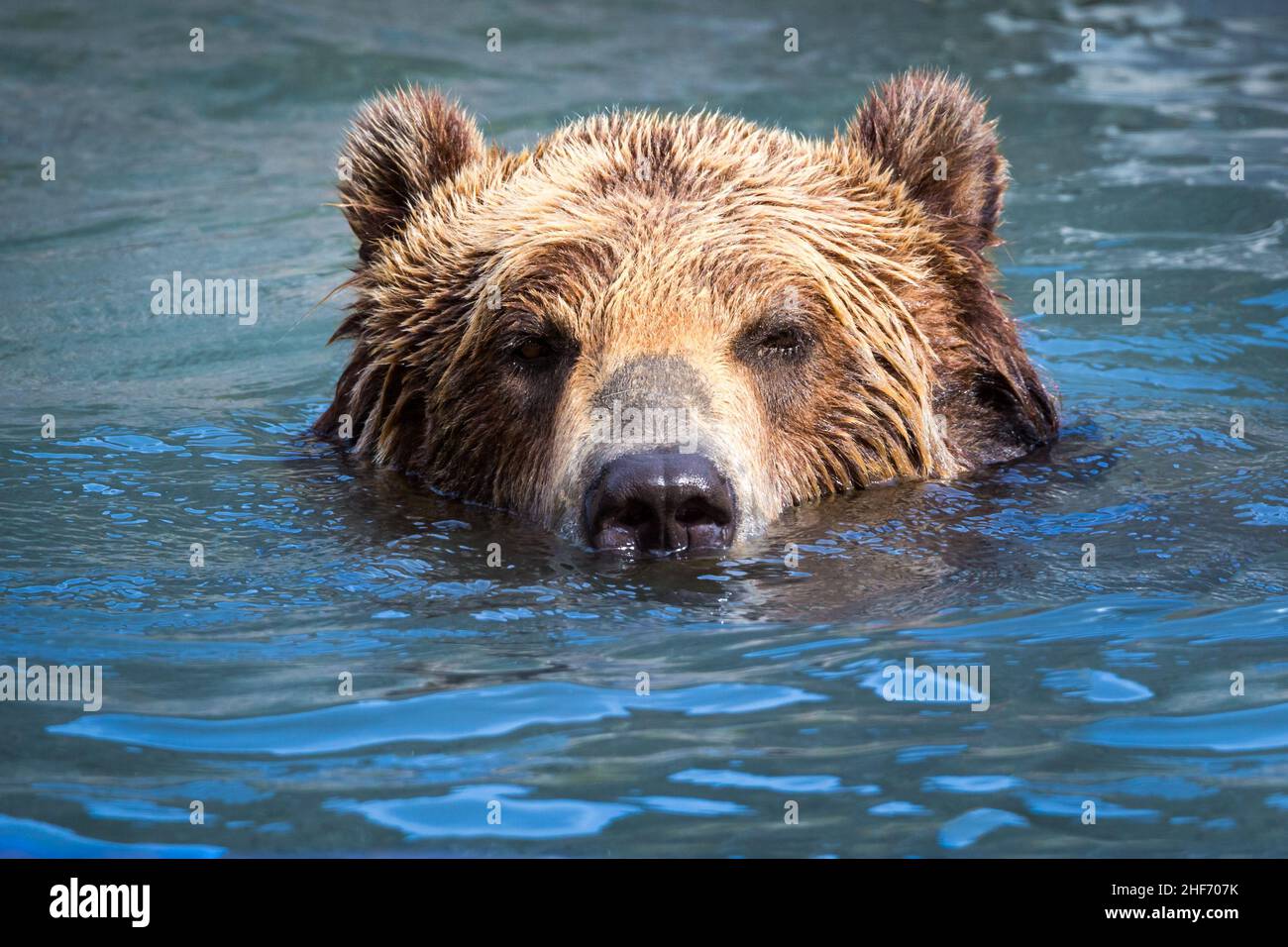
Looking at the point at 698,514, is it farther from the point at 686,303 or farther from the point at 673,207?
the point at 673,207

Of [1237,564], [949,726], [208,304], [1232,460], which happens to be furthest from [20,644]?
[208,304]

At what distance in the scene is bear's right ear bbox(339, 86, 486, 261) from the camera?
865 centimetres

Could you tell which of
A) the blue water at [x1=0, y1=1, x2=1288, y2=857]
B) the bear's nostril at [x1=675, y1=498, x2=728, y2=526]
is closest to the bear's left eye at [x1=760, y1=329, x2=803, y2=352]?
the blue water at [x1=0, y1=1, x2=1288, y2=857]

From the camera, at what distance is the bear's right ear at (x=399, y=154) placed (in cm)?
865

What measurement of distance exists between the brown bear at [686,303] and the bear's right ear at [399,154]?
0.04ft

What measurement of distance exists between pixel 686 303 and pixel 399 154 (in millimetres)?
1871

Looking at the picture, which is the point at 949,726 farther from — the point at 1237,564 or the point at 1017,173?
the point at 1017,173

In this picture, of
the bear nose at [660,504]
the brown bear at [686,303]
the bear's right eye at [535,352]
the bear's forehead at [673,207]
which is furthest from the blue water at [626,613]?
the bear's forehead at [673,207]

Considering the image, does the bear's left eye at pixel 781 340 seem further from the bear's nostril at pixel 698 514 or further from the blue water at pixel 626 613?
the bear's nostril at pixel 698 514

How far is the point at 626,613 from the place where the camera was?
660cm

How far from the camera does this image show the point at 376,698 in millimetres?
5875
